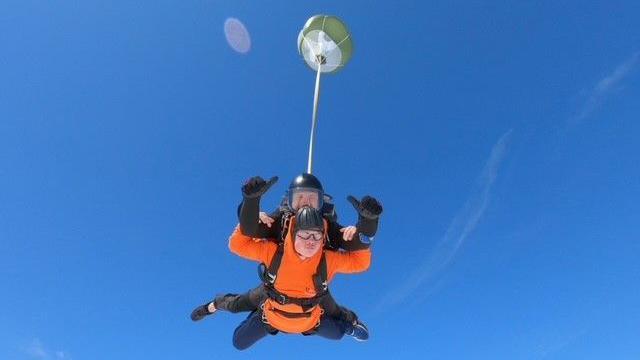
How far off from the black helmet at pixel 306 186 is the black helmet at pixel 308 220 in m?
0.27

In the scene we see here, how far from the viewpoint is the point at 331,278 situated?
5.16 meters

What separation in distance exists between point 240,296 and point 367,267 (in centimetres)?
164

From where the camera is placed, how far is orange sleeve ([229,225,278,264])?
15.5ft

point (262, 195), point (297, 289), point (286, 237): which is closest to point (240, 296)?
point (297, 289)

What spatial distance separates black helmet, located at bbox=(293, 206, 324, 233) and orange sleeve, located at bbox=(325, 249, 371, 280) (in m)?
0.55

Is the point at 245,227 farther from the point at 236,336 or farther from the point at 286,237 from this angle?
the point at 236,336

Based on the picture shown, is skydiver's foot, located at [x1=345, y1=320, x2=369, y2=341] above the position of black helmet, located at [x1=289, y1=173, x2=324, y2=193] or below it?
below

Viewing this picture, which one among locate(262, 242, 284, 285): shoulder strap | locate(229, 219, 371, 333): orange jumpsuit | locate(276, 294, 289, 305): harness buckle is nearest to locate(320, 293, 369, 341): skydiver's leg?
locate(229, 219, 371, 333): orange jumpsuit

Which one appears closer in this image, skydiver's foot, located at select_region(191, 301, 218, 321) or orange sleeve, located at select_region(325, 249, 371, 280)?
orange sleeve, located at select_region(325, 249, 371, 280)

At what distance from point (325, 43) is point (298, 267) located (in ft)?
9.57

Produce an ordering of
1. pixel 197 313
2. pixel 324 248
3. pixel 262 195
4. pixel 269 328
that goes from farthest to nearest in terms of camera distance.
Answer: pixel 197 313, pixel 269 328, pixel 324 248, pixel 262 195

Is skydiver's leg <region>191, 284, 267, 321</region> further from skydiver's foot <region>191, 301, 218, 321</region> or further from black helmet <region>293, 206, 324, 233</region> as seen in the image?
black helmet <region>293, 206, 324, 233</region>

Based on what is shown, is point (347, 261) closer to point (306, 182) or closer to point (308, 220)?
point (308, 220)

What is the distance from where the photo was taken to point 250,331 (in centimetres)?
585
